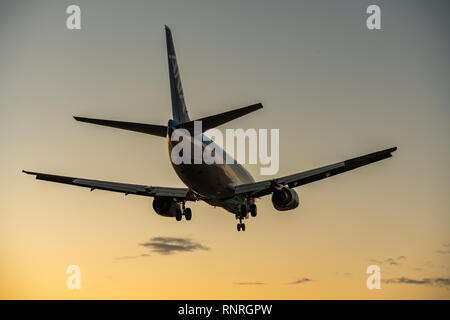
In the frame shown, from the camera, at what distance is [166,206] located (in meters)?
46.2

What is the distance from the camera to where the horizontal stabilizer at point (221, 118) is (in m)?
33.2

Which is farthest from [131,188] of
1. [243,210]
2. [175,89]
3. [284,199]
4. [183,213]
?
[284,199]

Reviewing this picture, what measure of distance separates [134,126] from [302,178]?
500 inches

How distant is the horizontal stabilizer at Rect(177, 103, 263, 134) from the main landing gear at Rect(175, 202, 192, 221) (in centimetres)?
1025

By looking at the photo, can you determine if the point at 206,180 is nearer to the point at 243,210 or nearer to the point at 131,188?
the point at 243,210

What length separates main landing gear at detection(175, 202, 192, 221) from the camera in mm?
46500

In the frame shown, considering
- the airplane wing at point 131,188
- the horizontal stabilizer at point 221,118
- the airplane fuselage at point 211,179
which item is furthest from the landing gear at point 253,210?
the horizontal stabilizer at point 221,118

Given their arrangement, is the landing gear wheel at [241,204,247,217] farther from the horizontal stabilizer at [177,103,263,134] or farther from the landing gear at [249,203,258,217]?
the horizontal stabilizer at [177,103,263,134]

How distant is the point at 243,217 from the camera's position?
4525 cm

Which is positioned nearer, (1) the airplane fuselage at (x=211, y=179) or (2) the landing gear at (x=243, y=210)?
(1) the airplane fuselage at (x=211, y=179)

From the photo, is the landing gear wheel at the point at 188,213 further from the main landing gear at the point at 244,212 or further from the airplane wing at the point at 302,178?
the airplane wing at the point at 302,178

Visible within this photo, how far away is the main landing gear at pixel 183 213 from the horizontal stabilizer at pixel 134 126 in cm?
941
